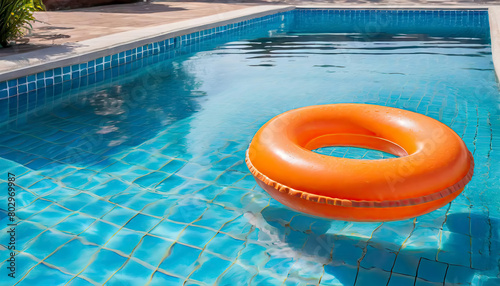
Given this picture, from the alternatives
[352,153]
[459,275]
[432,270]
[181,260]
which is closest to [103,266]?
[181,260]

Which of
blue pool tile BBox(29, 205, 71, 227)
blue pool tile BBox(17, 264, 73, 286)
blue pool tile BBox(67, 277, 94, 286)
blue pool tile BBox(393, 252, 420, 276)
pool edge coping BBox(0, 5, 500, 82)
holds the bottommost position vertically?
blue pool tile BBox(393, 252, 420, 276)

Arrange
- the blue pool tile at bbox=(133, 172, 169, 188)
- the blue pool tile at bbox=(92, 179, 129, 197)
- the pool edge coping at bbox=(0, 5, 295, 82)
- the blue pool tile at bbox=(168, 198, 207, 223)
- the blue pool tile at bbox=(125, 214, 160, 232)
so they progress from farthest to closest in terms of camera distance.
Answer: the pool edge coping at bbox=(0, 5, 295, 82) → the blue pool tile at bbox=(133, 172, 169, 188) → the blue pool tile at bbox=(92, 179, 129, 197) → the blue pool tile at bbox=(168, 198, 207, 223) → the blue pool tile at bbox=(125, 214, 160, 232)

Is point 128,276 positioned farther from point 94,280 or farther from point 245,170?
point 245,170

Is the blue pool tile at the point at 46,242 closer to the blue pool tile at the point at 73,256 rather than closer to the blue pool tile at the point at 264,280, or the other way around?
the blue pool tile at the point at 73,256

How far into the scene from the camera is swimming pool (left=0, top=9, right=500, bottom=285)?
220 centimetres

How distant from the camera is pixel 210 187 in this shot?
2990mm

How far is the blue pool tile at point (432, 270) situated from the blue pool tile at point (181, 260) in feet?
3.35

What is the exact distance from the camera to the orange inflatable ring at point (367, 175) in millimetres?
2021

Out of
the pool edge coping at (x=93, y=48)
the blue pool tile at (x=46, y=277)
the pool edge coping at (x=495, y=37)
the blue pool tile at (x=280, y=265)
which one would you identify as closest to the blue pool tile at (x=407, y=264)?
the blue pool tile at (x=280, y=265)

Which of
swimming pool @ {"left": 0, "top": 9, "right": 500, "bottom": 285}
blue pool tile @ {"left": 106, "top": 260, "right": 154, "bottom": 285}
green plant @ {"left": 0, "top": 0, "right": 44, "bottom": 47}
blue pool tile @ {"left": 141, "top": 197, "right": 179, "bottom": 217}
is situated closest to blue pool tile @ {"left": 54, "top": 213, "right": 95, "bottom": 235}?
swimming pool @ {"left": 0, "top": 9, "right": 500, "bottom": 285}

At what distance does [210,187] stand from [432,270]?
1.38 metres

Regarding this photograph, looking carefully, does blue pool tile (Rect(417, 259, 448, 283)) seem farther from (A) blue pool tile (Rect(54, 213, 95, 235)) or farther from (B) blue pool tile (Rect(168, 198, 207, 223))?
(A) blue pool tile (Rect(54, 213, 95, 235))

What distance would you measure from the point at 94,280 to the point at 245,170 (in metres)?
1.37

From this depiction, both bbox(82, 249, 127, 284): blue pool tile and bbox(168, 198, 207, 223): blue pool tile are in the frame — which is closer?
bbox(82, 249, 127, 284): blue pool tile
